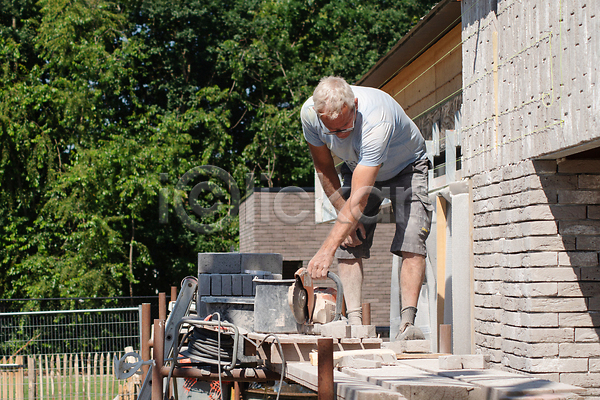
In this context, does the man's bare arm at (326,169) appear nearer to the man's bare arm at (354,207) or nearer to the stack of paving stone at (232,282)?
the man's bare arm at (354,207)

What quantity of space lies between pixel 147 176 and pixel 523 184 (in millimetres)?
17031

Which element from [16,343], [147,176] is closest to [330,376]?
[16,343]

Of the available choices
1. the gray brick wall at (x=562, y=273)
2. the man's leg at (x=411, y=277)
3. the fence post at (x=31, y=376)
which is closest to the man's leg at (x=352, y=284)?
the man's leg at (x=411, y=277)

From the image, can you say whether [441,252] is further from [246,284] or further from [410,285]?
[410,285]

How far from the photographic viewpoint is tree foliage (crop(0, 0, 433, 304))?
20547mm

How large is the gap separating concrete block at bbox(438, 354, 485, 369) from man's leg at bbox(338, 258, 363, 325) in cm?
131

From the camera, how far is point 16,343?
49.3 ft

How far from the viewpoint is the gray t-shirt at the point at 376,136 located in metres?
4.14

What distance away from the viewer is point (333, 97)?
13.1ft

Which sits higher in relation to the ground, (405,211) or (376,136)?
(376,136)

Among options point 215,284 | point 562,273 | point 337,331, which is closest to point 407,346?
point 337,331

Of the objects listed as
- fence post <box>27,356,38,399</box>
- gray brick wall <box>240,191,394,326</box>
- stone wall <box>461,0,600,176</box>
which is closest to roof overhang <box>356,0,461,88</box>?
stone wall <box>461,0,600,176</box>

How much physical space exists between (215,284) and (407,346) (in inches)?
90.1

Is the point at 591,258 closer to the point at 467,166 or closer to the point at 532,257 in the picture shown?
the point at 532,257
